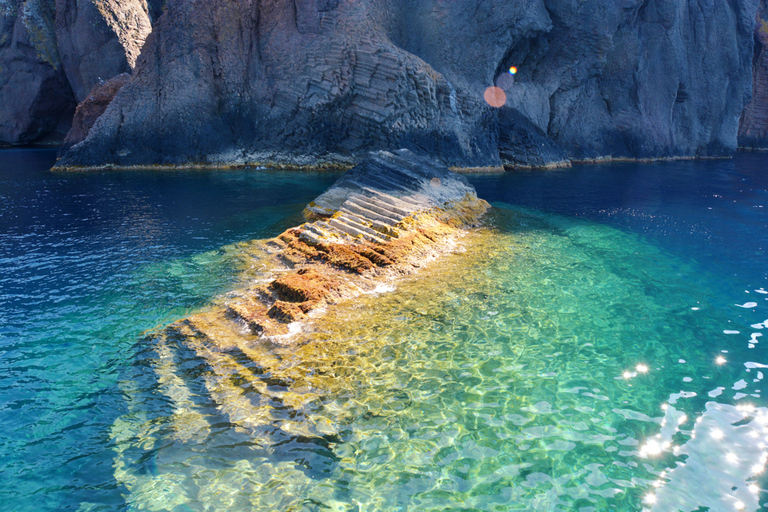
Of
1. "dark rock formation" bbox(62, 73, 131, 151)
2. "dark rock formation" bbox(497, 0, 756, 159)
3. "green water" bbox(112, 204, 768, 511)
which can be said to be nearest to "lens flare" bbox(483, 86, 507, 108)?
"dark rock formation" bbox(497, 0, 756, 159)

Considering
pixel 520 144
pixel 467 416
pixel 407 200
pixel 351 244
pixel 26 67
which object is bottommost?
pixel 467 416

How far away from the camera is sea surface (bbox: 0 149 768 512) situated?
4645 millimetres

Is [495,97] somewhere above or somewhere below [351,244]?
above

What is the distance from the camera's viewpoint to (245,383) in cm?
614

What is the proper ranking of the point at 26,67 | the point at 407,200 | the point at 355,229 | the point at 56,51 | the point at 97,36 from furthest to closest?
the point at 26,67 < the point at 56,51 < the point at 97,36 < the point at 407,200 < the point at 355,229

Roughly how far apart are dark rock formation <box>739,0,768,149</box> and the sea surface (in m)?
52.6

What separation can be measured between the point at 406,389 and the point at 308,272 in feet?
13.5

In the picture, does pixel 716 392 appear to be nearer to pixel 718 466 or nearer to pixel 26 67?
pixel 718 466

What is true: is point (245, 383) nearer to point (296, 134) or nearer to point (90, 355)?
point (90, 355)

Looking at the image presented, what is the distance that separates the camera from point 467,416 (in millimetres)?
5738

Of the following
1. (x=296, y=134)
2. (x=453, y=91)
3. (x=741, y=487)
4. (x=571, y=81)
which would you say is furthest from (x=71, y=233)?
(x=571, y=81)

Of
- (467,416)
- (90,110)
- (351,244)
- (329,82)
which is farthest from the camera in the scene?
(90,110)

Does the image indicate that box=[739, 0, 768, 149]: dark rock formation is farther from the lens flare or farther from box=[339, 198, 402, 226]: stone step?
box=[339, 198, 402, 226]: stone step

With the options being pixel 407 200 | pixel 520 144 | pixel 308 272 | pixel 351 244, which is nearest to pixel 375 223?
pixel 351 244
